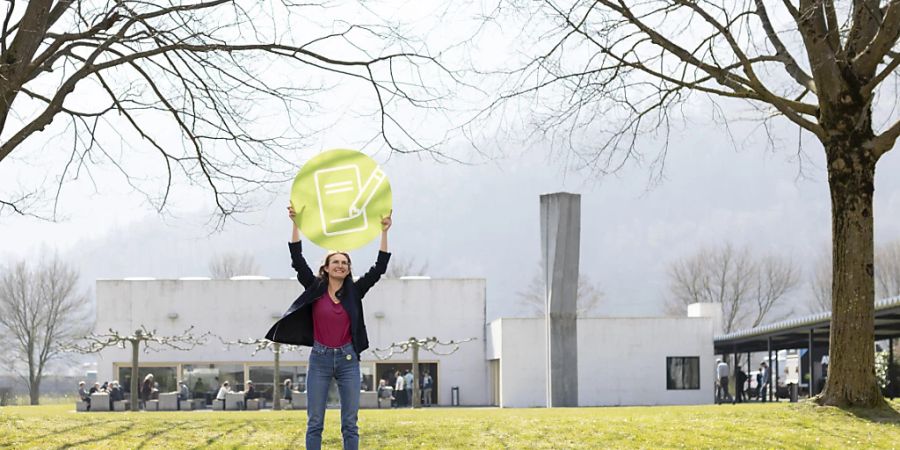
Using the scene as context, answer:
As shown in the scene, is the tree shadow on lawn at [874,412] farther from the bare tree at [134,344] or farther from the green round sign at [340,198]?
the bare tree at [134,344]

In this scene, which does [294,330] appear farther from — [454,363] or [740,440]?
[454,363]

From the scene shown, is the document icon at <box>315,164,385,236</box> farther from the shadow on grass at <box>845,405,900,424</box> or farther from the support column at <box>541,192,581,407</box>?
the support column at <box>541,192,581,407</box>

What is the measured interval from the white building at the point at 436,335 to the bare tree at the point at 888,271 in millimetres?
47555

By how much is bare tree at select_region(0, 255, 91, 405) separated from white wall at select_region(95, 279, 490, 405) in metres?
36.0

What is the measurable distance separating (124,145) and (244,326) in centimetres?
2667

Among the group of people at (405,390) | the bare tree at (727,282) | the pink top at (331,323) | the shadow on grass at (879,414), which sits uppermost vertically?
the bare tree at (727,282)

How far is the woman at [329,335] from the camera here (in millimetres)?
8445

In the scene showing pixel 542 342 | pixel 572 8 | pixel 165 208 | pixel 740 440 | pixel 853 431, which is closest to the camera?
pixel 740 440

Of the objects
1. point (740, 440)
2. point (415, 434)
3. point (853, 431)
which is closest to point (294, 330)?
point (415, 434)

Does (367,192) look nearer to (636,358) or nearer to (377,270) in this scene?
(377,270)

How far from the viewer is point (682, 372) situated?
146ft

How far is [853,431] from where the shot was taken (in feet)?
41.1

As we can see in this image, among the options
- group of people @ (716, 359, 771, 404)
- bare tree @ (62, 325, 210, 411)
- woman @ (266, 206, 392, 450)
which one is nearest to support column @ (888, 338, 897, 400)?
group of people @ (716, 359, 771, 404)

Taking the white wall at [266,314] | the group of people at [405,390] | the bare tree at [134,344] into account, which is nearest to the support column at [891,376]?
the group of people at [405,390]
